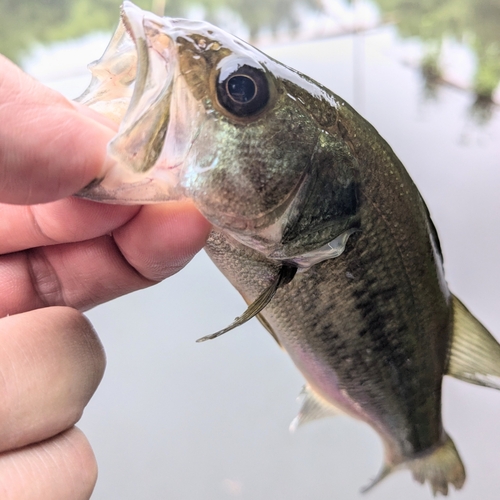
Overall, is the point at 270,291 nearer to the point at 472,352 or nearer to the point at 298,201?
the point at 298,201

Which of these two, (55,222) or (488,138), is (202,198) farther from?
→ (488,138)

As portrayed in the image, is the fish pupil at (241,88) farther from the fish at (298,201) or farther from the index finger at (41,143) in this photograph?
the index finger at (41,143)

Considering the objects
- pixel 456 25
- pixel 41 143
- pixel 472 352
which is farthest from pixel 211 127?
pixel 456 25

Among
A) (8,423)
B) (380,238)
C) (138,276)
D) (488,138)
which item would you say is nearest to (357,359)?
(380,238)

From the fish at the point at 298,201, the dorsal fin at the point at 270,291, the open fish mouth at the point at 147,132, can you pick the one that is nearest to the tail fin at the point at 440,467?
the fish at the point at 298,201

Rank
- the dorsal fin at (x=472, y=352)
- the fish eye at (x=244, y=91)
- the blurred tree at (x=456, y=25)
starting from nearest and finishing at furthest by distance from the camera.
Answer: the fish eye at (x=244, y=91), the dorsal fin at (x=472, y=352), the blurred tree at (x=456, y=25)

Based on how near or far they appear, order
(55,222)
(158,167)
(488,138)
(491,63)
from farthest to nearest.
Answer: (491,63) → (488,138) → (55,222) → (158,167)
